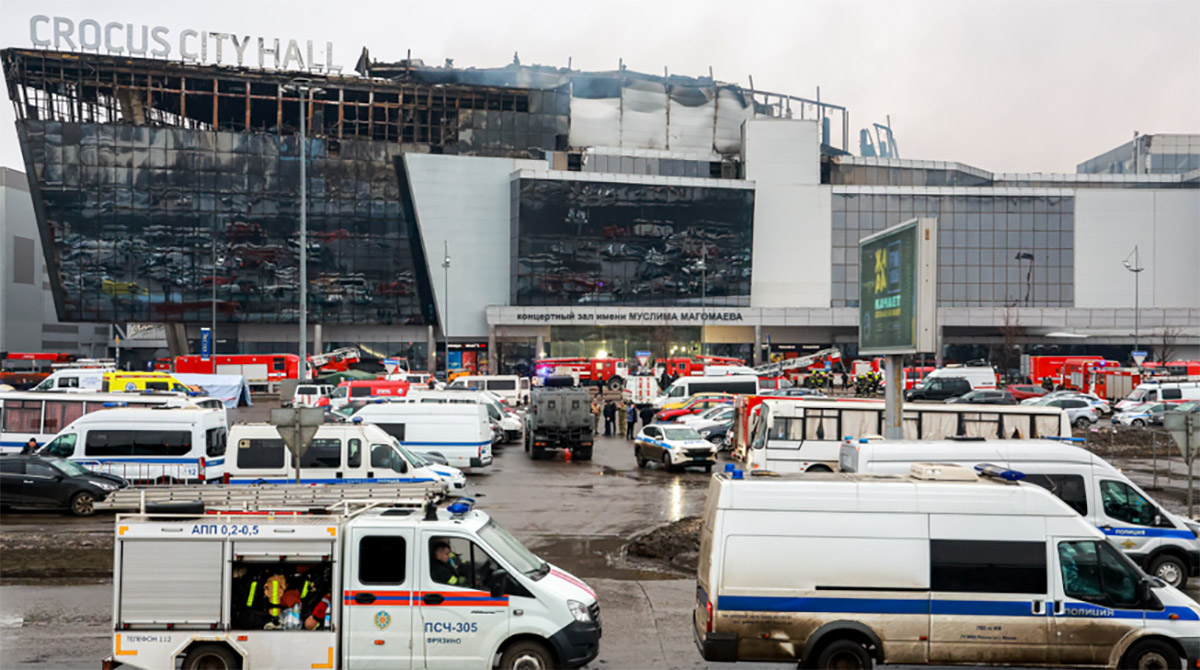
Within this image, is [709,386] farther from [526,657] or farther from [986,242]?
[986,242]

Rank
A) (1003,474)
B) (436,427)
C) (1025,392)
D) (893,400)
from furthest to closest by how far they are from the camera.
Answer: (1025,392), (436,427), (893,400), (1003,474)

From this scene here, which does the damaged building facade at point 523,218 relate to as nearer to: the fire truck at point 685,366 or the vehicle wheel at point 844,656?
the fire truck at point 685,366

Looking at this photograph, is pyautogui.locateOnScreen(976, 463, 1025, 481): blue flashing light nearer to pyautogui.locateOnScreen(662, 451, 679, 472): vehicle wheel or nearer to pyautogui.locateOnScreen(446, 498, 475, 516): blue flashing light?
pyautogui.locateOnScreen(446, 498, 475, 516): blue flashing light

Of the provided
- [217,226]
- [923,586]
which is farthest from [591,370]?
[923,586]

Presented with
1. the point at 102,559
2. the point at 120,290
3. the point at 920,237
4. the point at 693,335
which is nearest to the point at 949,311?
the point at 693,335

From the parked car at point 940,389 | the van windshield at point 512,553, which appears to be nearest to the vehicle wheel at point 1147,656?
the van windshield at point 512,553

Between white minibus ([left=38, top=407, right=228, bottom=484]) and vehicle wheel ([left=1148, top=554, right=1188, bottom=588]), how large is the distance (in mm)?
19830

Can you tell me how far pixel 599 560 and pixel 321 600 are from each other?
8385 mm

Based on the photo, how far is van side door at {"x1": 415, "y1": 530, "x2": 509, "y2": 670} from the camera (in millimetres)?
10008

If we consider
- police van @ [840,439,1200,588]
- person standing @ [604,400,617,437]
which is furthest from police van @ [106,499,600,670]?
person standing @ [604,400,617,437]

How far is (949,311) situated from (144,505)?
315 feet

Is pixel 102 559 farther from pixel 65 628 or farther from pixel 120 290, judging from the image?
pixel 120 290

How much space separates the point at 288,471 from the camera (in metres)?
22.2

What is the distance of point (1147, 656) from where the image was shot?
1036 centimetres
